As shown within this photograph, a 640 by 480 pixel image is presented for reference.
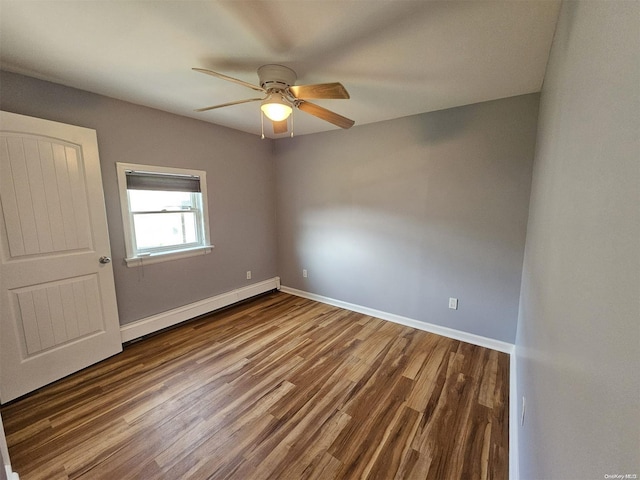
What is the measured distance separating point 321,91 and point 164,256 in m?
2.43

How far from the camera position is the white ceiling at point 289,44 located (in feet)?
4.23

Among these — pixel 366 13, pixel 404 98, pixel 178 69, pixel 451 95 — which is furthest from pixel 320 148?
pixel 366 13

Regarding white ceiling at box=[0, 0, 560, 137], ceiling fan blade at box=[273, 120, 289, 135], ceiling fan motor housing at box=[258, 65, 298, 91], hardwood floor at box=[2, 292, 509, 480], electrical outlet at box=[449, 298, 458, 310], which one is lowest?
hardwood floor at box=[2, 292, 509, 480]

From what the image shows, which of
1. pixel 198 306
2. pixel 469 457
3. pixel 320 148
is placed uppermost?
pixel 320 148

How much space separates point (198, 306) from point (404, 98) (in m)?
3.25

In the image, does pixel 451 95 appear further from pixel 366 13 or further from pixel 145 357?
pixel 145 357

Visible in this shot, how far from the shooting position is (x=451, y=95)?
7.40 ft

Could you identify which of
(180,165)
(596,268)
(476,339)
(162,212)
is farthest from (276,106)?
(476,339)

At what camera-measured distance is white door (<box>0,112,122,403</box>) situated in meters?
1.85

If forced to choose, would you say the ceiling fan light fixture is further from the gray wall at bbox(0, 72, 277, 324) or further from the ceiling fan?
the gray wall at bbox(0, 72, 277, 324)

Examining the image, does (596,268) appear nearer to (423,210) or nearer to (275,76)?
(275,76)

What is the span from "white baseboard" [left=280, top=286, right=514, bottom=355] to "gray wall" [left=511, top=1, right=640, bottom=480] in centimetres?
180

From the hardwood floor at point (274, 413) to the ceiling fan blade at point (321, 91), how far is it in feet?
6.94

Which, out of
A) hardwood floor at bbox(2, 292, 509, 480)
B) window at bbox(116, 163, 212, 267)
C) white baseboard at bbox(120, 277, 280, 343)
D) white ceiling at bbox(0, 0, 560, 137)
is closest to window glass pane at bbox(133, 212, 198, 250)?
window at bbox(116, 163, 212, 267)
